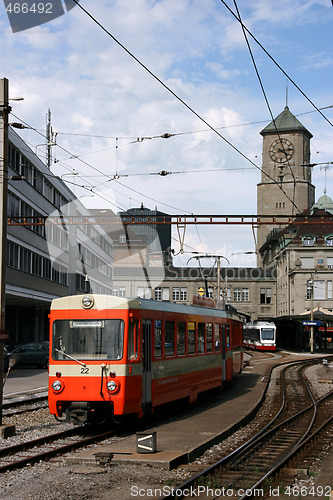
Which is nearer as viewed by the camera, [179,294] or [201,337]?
[201,337]

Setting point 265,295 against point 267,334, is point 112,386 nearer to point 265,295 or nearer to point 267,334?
point 267,334

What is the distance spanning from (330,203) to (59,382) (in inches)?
3967

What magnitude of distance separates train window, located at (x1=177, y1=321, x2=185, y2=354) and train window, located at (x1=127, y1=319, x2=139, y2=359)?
297 centimetres

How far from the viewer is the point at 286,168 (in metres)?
114

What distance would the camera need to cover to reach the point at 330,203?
109312 mm

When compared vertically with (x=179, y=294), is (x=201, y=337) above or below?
below

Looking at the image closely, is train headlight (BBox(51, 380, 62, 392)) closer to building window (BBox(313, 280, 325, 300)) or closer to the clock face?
building window (BBox(313, 280, 325, 300))

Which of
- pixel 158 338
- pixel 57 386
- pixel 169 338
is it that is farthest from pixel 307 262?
pixel 57 386

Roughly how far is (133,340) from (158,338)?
5.45 feet

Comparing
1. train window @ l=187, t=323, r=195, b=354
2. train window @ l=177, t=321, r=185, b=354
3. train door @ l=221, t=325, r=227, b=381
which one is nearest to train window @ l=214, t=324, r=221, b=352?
train door @ l=221, t=325, r=227, b=381

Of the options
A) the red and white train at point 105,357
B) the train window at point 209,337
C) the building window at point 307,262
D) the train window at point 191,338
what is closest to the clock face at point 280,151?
the building window at point 307,262

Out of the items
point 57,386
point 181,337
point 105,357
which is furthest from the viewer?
point 181,337

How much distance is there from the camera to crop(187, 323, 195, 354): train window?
1744cm

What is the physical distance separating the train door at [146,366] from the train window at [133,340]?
53cm
